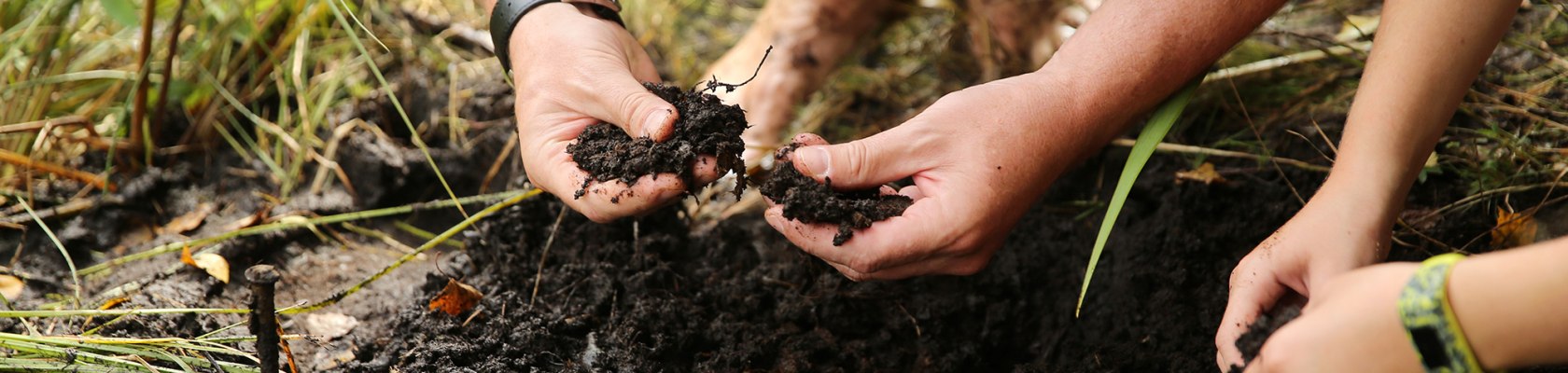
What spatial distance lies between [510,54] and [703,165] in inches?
25.7

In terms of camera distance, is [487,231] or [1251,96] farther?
[1251,96]

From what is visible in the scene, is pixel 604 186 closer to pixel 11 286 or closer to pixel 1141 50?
pixel 1141 50

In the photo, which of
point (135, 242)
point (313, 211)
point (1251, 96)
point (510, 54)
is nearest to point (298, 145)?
point (313, 211)

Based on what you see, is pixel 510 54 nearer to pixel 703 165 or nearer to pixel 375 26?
pixel 703 165

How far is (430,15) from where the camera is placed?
10.3 ft

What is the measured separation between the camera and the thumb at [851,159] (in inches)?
58.5

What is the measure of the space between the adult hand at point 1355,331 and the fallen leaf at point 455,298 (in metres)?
1.39

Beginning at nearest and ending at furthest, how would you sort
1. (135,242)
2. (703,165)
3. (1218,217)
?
(703,165)
(1218,217)
(135,242)

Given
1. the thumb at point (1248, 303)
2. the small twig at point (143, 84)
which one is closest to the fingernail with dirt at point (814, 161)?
the thumb at point (1248, 303)

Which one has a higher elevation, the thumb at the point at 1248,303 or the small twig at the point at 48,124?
the thumb at the point at 1248,303

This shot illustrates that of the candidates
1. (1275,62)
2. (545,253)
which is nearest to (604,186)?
(545,253)

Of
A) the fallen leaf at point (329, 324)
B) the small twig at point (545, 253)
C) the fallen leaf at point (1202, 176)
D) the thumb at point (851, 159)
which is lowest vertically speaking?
the fallen leaf at point (329, 324)

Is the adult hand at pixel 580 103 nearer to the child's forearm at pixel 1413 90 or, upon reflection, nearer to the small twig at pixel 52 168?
the child's forearm at pixel 1413 90

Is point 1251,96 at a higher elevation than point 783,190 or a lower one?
lower
